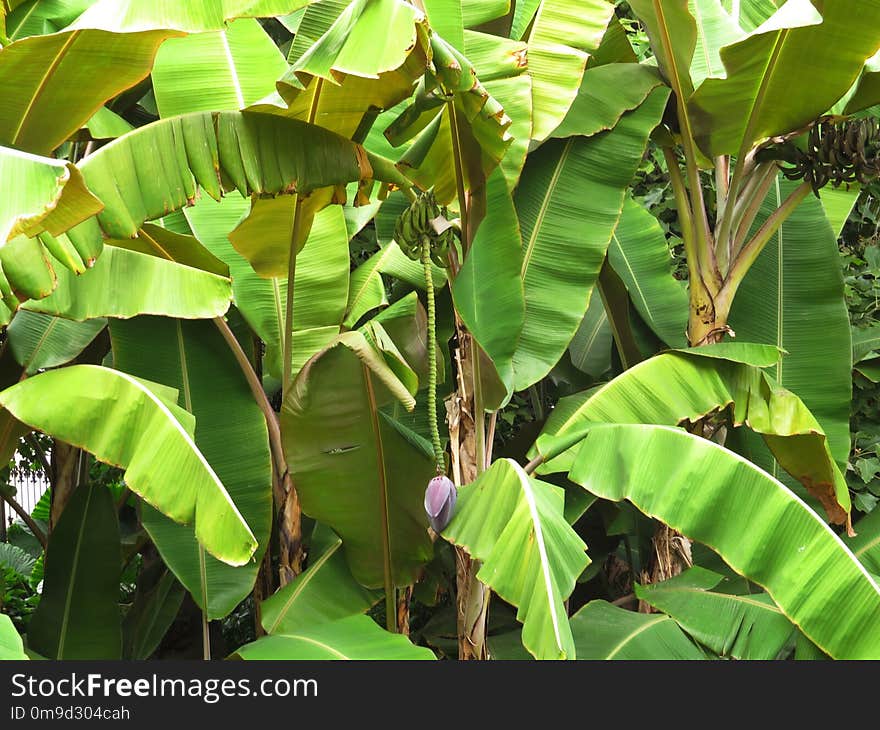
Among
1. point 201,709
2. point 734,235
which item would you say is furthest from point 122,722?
point 734,235

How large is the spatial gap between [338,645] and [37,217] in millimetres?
1302

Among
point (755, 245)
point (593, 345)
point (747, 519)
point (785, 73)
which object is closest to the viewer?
point (747, 519)

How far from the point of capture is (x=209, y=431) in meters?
3.08

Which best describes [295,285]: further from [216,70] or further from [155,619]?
[155,619]

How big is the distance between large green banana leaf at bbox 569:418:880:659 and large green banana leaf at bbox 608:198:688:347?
115 cm

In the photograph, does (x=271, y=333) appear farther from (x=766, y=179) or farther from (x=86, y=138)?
(x=766, y=179)

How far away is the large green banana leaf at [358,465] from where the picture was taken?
8.66 feet

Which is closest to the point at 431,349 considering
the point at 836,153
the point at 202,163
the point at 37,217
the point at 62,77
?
the point at 202,163

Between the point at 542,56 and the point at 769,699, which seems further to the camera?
the point at 542,56

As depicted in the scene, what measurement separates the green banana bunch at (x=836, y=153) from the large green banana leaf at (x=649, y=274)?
0.62m

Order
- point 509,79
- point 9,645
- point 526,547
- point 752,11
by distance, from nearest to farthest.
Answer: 1. point 9,645
2. point 526,547
3. point 509,79
4. point 752,11

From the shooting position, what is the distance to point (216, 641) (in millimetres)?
4742

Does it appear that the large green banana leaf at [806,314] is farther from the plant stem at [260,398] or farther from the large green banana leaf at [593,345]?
the plant stem at [260,398]

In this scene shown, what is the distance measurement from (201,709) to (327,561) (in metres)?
0.95
